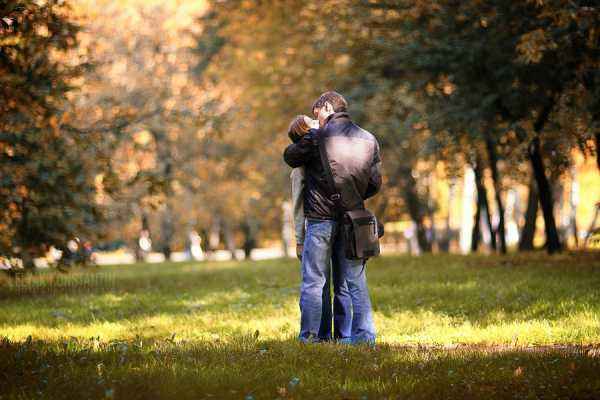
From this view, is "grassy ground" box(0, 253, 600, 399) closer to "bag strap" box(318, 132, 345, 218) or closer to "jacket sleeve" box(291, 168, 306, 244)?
"jacket sleeve" box(291, 168, 306, 244)

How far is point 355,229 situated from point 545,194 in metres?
13.5

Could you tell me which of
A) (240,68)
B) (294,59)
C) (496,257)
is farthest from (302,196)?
(240,68)

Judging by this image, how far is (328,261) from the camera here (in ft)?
28.0

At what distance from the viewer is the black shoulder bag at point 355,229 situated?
8281 mm

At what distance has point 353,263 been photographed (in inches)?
334

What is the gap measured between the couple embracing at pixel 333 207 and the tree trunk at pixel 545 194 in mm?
11076

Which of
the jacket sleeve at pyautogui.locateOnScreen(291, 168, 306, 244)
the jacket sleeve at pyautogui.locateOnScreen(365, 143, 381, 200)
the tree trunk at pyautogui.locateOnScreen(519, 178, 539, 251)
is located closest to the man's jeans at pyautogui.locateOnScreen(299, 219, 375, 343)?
the jacket sleeve at pyautogui.locateOnScreen(291, 168, 306, 244)

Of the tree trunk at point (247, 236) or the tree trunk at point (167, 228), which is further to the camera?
the tree trunk at point (247, 236)

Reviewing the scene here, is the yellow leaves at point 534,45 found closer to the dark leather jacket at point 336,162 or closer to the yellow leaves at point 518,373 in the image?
the dark leather jacket at point 336,162

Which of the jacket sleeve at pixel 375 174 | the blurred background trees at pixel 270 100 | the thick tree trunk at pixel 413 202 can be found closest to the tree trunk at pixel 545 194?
the blurred background trees at pixel 270 100

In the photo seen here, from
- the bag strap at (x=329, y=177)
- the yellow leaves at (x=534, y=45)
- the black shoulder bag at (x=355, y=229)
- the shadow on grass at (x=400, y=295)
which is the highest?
the yellow leaves at (x=534, y=45)

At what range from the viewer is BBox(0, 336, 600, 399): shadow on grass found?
6375mm

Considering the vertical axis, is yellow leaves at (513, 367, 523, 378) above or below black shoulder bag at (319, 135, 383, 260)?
below

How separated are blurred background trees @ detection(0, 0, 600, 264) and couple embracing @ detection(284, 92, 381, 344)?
3.98m
